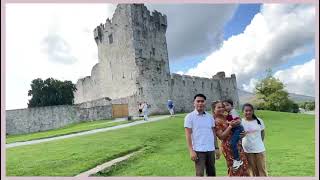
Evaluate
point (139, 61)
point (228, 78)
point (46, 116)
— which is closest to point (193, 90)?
point (139, 61)

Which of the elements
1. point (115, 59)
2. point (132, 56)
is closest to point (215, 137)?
point (132, 56)

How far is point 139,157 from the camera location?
12.5 meters

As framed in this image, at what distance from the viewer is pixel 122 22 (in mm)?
39844

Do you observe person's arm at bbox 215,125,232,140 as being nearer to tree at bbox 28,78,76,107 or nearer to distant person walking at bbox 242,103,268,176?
distant person walking at bbox 242,103,268,176

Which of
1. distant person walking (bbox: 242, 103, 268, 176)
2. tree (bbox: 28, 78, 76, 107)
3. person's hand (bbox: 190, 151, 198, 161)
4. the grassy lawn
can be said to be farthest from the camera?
tree (bbox: 28, 78, 76, 107)

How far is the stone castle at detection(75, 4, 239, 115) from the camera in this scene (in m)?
35.0

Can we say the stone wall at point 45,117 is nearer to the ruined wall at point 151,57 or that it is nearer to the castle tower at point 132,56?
the ruined wall at point 151,57

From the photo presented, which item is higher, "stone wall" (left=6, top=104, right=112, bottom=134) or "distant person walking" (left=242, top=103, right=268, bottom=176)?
"stone wall" (left=6, top=104, right=112, bottom=134)

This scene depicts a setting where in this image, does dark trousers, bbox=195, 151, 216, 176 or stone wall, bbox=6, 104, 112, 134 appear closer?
dark trousers, bbox=195, 151, 216, 176

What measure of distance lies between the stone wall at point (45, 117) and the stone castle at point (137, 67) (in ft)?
9.91

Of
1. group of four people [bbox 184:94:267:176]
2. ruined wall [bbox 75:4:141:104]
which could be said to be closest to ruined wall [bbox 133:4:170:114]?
ruined wall [bbox 75:4:141:104]

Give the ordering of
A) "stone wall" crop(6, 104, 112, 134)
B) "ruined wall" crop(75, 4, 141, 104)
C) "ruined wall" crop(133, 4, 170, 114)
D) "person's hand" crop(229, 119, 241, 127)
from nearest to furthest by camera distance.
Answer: "person's hand" crop(229, 119, 241, 127) < "stone wall" crop(6, 104, 112, 134) < "ruined wall" crop(133, 4, 170, 114) < "ruined wall" crop(75, 4, 141, 104)

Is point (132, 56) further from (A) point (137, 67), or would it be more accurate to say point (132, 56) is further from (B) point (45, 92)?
(B) point (45, 92)

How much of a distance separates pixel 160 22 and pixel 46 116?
14487mm
